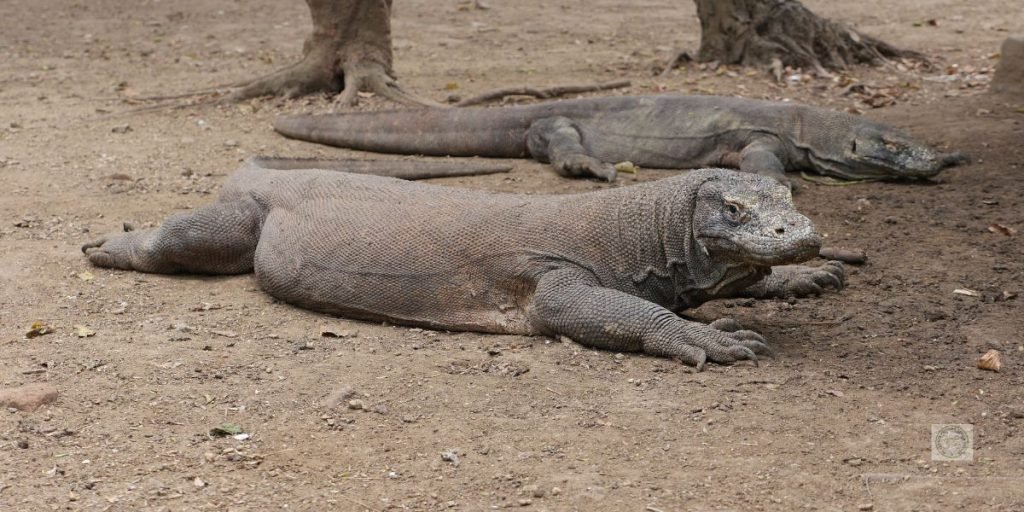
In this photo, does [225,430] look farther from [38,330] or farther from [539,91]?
[539,91]

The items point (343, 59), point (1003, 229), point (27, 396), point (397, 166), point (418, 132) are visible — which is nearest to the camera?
point (27, 396)

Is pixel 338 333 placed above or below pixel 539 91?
above

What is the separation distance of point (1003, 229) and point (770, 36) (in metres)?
4.78

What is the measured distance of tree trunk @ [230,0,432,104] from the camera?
9898 mm

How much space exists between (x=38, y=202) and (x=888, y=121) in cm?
579

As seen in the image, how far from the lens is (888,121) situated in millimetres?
9203

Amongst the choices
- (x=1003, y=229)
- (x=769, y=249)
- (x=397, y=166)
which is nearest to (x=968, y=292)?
(x=1003, y=229)

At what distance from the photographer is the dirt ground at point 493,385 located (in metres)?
3.71

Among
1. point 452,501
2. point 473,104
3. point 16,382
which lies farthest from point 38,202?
point 452,501

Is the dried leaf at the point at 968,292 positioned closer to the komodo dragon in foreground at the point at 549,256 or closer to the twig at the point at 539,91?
the komodo dragon in foreground at the point at 549,256

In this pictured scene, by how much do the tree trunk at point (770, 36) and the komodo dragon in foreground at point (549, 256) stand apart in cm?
546

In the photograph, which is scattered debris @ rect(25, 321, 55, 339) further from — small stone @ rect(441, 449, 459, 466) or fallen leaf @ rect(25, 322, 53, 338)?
small stone @ rect(441, 449, 459, 466)

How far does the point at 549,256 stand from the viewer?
5.05 metres

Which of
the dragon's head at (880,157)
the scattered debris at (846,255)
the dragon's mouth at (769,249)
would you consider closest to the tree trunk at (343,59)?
the dragon's head at (880,157)
